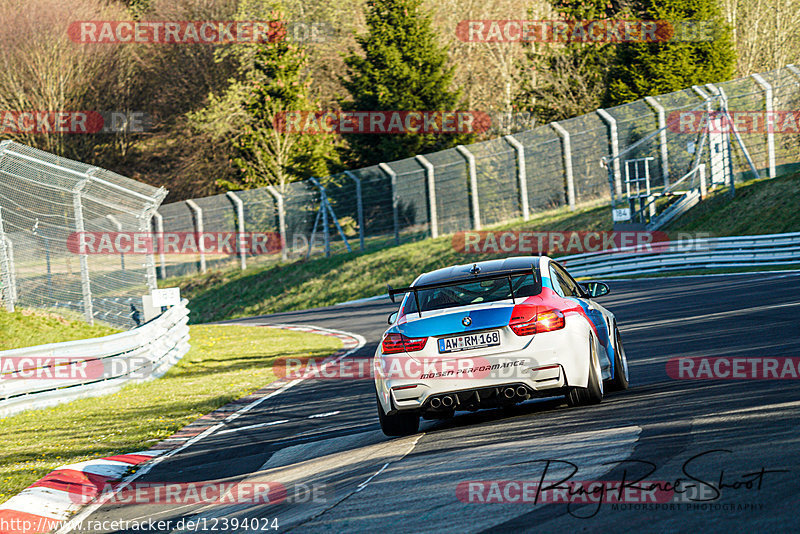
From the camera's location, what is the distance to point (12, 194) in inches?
718

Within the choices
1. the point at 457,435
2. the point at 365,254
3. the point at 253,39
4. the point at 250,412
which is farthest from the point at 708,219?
the point at 253,39

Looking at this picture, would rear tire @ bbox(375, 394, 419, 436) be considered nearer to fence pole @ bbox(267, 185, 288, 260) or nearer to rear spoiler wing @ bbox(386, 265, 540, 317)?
rear spoiler wing @ bbox(386, 265, 540, 317)

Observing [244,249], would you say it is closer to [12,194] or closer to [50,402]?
[12,194]

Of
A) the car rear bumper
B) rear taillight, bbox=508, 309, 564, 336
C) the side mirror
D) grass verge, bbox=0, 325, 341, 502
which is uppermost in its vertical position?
the side mirror

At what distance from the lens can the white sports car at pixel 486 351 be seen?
7.84 m

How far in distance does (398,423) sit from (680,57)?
33491mm

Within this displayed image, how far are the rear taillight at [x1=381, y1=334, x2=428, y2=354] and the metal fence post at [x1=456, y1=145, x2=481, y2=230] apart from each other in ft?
91.4

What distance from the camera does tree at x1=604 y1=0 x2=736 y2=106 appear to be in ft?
127

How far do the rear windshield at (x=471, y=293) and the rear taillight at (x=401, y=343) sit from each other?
424mm

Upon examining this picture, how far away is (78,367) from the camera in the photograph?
14.9 meters

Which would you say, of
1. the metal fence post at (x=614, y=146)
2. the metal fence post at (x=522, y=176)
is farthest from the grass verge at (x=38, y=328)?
the metal fence post at (x=522, y=176)

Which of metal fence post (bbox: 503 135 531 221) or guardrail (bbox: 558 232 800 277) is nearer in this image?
guardrail (bbox: 558 232 800 277)

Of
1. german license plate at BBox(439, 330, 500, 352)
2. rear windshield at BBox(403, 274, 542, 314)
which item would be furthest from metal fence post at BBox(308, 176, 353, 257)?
german license plate at BBox(439, 330, 500, 352)

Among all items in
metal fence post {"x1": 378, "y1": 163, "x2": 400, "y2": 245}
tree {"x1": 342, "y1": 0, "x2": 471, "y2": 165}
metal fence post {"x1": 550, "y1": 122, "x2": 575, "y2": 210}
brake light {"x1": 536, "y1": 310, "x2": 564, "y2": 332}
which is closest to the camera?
brake light {"x1": 536, "y1": 310, "x2": 564, "y2": 332}
